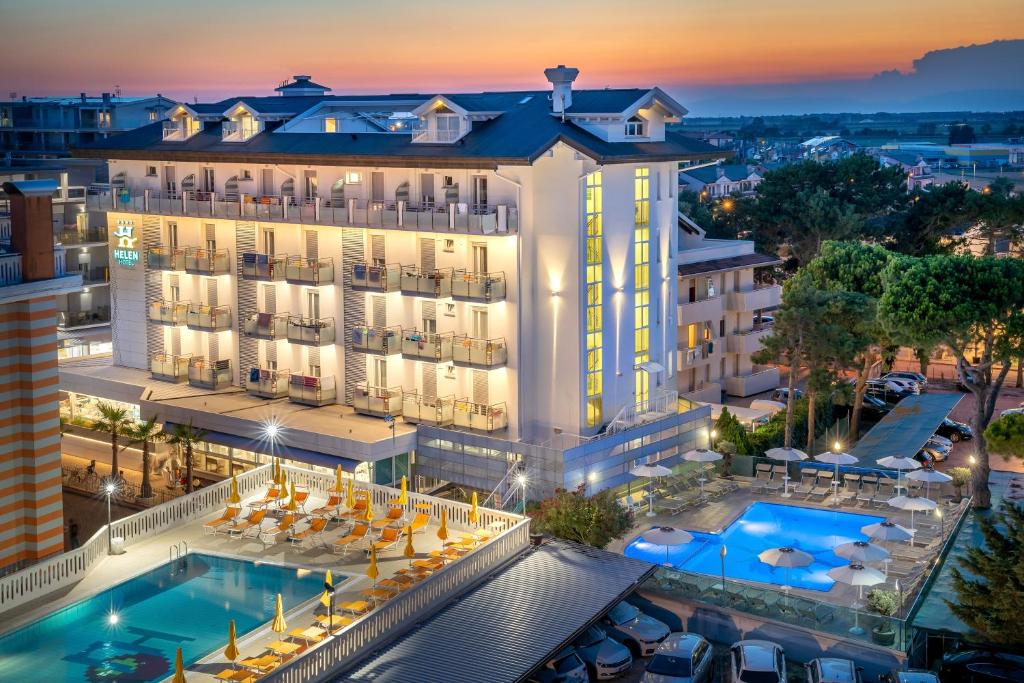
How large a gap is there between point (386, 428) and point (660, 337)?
12.6m

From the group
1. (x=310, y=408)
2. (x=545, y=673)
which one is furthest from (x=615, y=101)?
(x=545, y=673)

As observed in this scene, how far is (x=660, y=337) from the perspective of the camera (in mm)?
52438

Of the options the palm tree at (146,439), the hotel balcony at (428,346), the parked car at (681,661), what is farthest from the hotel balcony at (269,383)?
the parked car at (681,661)

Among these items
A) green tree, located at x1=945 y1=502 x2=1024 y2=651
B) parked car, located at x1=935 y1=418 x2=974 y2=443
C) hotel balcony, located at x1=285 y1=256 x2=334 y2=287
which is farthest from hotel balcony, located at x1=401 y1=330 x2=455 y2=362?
parked car, located at x1=935 y1=418 x2=974 y2=443

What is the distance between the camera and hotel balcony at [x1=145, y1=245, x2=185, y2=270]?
184ft

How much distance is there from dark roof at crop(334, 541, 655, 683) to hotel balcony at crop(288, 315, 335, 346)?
17.9 m

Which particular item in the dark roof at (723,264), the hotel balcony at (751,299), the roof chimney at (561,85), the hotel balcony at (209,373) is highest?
the roof chimney at (561,85)

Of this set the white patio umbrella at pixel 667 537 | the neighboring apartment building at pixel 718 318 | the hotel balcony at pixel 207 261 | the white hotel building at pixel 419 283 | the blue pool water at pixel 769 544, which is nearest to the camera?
the white patio umbrella at pixel 667 537

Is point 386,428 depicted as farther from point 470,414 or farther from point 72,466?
point 72,466

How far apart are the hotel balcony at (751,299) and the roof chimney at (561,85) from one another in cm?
2260

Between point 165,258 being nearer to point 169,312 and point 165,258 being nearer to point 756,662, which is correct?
point 169,312

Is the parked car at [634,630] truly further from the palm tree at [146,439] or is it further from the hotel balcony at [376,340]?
the palm tree at [146,439]

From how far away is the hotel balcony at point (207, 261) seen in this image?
180 ft

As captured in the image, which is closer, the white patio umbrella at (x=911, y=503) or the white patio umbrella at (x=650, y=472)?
the white patio umbrella at (x=911, y=503)
